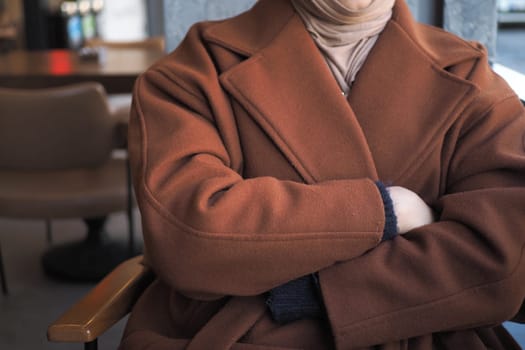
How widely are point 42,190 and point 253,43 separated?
1.81 metres

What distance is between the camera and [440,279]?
127cm

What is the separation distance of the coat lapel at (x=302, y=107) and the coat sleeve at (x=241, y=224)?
0.35 feet

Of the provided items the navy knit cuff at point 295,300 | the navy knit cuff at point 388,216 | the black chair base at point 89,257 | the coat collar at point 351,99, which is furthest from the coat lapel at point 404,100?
the black chair base at point 89,257

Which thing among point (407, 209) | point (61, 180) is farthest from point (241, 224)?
point (61, 180)

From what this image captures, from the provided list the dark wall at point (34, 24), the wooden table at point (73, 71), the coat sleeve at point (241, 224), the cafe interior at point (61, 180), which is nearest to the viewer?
the coat sleeve at point (241, 224)

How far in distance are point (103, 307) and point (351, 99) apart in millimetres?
616

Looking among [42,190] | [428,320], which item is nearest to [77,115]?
[42,190]

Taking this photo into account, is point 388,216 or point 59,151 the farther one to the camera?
point 59,151

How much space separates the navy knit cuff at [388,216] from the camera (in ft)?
4.25

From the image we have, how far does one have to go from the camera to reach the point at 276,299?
1305mm

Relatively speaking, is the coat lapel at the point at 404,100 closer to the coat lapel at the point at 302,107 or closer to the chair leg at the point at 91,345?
the coat lapel at the point at 302,107

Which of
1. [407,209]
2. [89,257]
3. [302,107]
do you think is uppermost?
[302,107]

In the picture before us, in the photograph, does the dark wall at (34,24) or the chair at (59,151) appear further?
the dark wall at (34,24)

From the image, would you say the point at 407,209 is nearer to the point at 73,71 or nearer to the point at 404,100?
the point at 404,100
